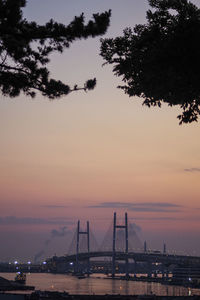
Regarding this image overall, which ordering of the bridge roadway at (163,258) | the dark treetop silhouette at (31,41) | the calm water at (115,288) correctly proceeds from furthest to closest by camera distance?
the bridge roadway at (163,258), the calm water at (115,288), the dark treetop silhouette at (31,41)

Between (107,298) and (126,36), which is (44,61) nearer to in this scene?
(126,36)

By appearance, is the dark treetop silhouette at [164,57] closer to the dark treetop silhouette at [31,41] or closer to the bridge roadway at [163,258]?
the dark treetop silhouette at [31,41]

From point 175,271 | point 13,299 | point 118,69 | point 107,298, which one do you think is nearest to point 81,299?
point 107,298

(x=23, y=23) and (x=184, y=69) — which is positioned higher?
(x=23, y=23)

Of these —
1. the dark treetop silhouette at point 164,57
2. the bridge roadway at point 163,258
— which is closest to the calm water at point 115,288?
the bridge roadway at point 163,258

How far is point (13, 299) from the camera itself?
111ft

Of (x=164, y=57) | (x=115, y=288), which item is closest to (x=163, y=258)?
(x=115, y=288)

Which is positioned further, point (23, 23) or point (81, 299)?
point (81, 299)

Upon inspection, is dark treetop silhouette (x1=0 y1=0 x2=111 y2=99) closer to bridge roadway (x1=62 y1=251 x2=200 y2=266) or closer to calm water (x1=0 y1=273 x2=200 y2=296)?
calm water (x1=0 y1=273 x2=200 y2=296)

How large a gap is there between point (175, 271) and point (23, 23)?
103657mm

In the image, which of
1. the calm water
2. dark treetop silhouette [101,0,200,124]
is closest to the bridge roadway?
the calm water

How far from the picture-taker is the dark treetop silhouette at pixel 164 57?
34.1 feet

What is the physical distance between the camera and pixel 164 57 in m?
10.5

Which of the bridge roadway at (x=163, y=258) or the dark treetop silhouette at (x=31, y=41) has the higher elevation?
the bridge roadway at (x=163, y=258)
